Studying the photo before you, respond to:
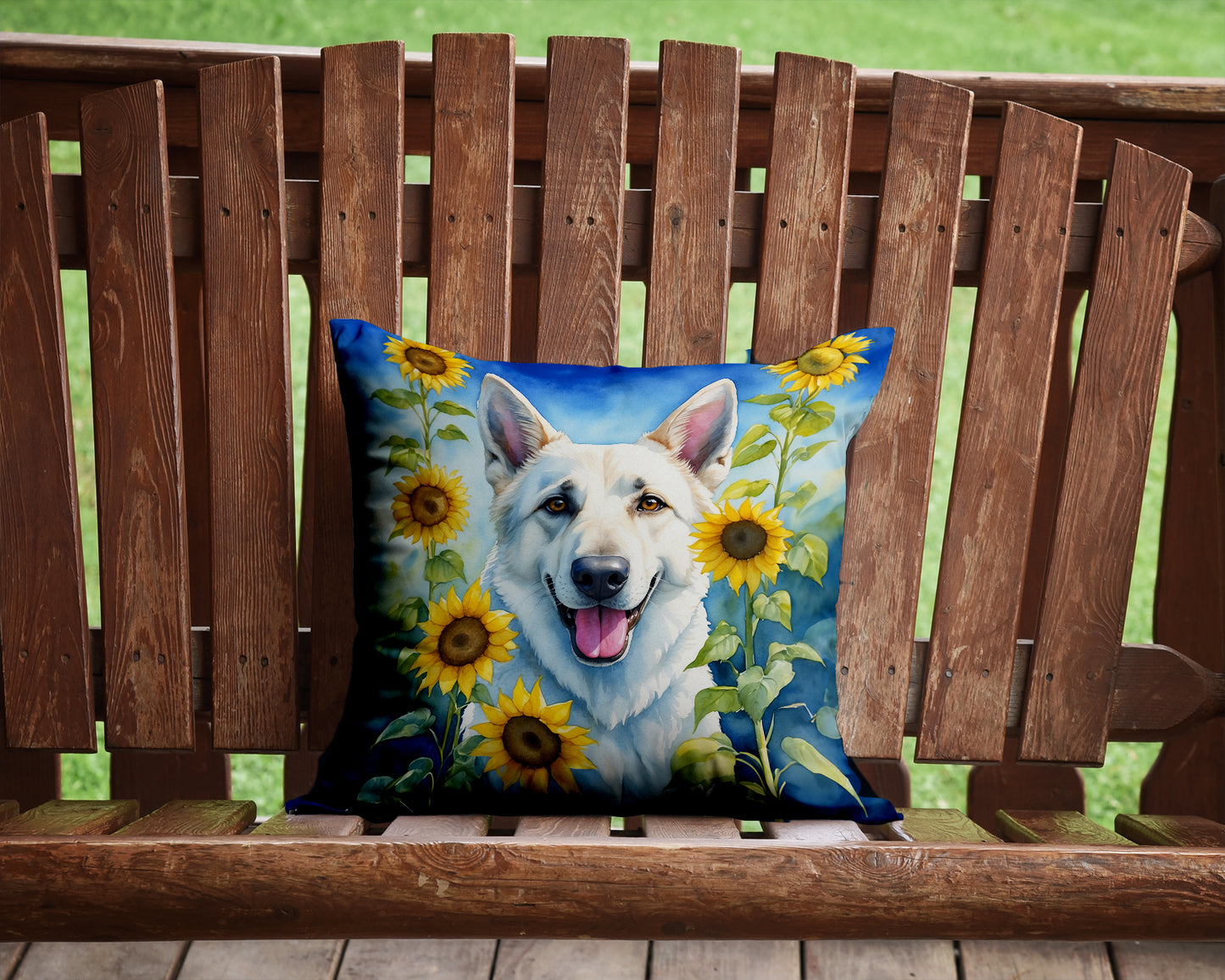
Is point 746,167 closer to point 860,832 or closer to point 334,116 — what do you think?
point 334,116

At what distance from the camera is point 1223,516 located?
45.7 inches

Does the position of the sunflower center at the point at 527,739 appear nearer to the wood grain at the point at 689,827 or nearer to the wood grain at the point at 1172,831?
the wood grain at the point at 689,827

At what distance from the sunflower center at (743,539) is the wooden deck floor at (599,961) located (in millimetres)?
329

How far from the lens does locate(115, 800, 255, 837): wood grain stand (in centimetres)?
91

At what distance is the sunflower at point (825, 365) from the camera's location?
96cm

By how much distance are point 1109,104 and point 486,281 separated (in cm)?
77

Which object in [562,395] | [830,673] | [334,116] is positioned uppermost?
[334,116]

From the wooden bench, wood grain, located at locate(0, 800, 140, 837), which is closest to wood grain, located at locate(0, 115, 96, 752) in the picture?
the wooden bench

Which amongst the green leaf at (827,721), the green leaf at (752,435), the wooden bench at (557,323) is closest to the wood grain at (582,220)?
the wooden bench at (557,323)

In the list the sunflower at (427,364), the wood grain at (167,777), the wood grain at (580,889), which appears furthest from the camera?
the wood grain at (167,777)

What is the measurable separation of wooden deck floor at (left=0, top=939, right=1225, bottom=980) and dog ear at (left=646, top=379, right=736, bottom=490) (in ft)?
1.33

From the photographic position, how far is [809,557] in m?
0.93

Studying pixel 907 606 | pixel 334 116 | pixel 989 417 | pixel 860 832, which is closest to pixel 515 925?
pixel 860 832

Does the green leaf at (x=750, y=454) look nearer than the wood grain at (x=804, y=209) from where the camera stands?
Yes
